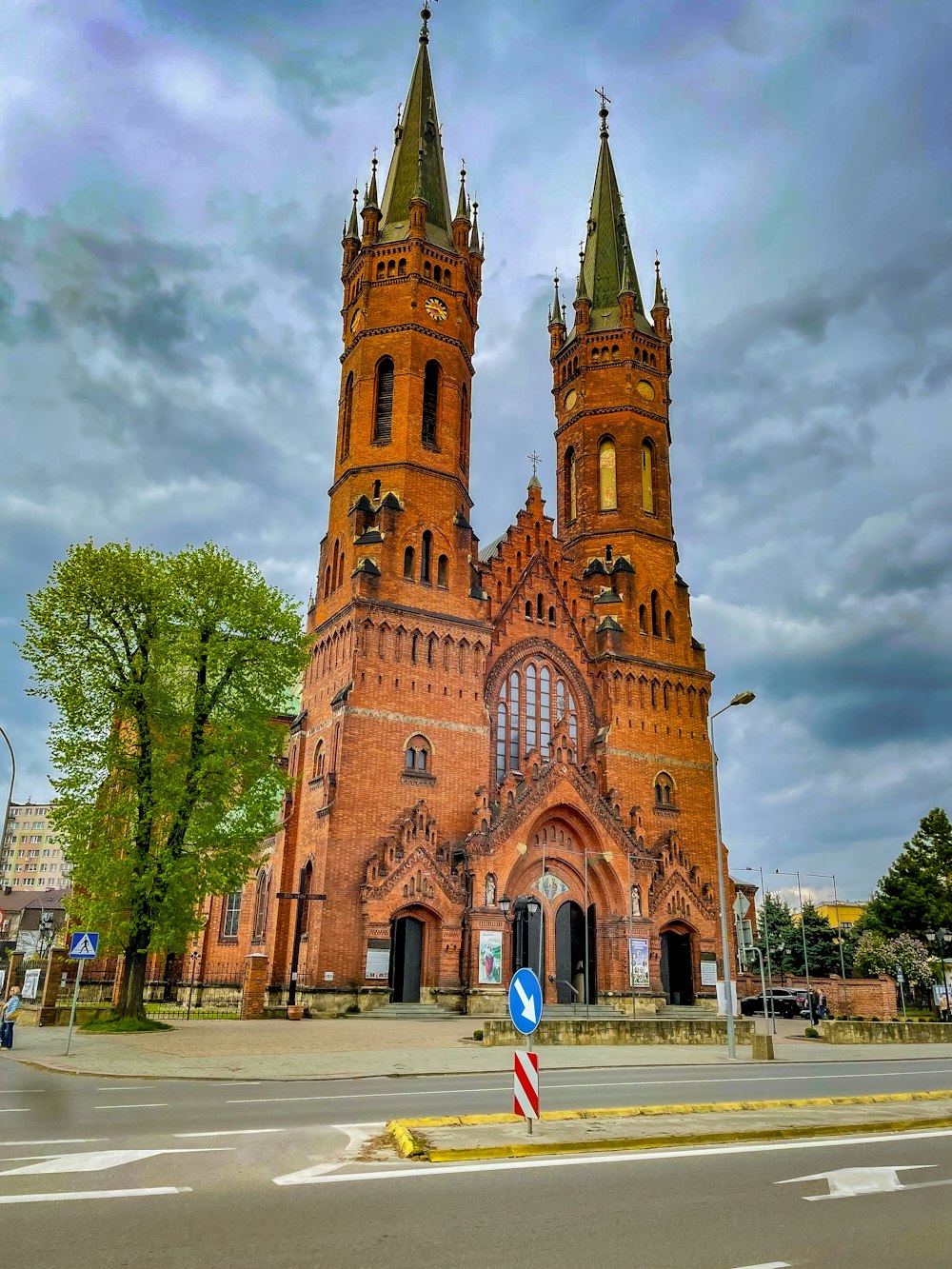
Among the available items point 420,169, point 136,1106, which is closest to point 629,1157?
point 136,1106

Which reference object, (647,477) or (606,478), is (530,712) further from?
(647,477)

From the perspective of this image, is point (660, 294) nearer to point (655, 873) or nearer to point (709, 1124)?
point (655, 873)

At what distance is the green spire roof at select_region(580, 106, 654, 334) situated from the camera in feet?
182

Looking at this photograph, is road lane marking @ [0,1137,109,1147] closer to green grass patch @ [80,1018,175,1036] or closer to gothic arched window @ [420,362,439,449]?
green grass patch @ [80,1018,175,1036]

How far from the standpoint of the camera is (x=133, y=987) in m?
28.3

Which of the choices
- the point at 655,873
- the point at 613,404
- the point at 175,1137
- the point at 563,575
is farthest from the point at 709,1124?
the point at 613,404

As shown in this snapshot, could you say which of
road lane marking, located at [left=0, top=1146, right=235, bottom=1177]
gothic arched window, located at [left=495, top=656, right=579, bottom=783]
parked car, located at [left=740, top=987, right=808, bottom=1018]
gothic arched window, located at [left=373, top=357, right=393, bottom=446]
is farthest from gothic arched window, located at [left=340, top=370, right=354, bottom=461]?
road lane marking, located at [left=0, top=1146, right=235, bottom=1177]

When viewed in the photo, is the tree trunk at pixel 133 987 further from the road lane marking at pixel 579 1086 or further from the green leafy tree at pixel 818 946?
the green leafy tree at pixel 818 946

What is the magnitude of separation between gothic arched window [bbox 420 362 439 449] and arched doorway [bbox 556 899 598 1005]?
21525 millimetres

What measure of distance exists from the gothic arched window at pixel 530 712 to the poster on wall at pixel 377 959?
32.0 feet

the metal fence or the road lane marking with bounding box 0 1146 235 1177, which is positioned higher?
the metal fence

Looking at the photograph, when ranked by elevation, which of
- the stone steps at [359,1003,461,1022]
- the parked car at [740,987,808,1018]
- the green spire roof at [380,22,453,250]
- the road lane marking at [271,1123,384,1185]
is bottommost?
the road lane marking at [271,1123,384,1185]

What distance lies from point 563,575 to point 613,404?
11447 millimetres

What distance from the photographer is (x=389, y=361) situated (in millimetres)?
46281
